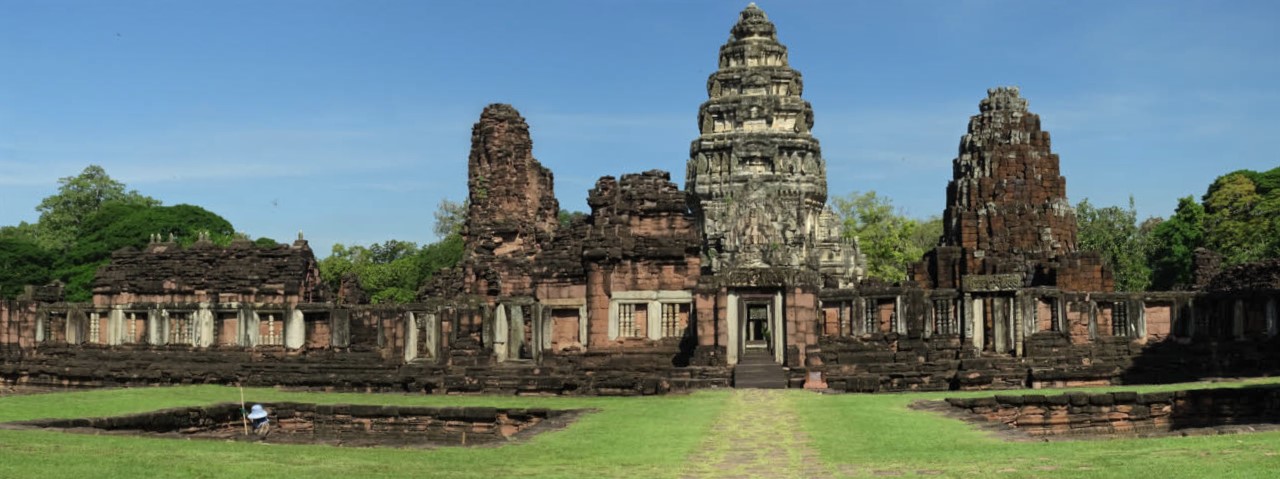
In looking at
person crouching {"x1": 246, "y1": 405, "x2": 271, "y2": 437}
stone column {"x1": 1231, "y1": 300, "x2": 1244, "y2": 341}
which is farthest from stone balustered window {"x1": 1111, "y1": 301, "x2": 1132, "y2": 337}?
person crouching {"x1": 246, "y1": 405, "x2": 271, "y2": 437}

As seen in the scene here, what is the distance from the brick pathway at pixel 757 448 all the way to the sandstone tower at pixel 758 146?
45.7m

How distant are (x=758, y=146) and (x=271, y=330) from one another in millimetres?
35379

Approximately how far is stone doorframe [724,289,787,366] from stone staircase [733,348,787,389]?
42 cm

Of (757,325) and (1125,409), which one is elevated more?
(757,325)

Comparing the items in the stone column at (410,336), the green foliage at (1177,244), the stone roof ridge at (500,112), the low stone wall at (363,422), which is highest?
the stone roof ridge at (500,112)

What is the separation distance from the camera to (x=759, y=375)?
2847cm

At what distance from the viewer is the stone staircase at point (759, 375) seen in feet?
92.2

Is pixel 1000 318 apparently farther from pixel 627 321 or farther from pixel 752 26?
pixel 752 26

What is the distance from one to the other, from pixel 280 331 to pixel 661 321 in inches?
486


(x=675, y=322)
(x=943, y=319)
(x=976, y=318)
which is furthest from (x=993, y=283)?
(x=675, y=322)

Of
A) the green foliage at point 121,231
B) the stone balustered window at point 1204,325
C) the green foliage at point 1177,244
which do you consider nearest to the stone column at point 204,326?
the stone balustered window at point 1204,325

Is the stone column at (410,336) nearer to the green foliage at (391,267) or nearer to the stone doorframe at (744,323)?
the stone doorframe at (744,323)

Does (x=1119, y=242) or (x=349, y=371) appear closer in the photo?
(x=349, y=371)

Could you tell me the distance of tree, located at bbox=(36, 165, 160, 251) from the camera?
295ft
